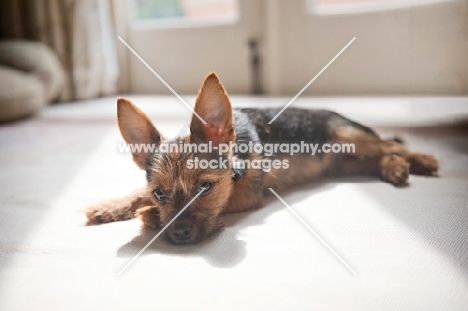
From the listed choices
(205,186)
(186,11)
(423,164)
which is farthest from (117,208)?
(186,11)

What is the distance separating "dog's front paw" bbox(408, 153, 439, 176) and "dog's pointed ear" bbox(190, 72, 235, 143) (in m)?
0.91

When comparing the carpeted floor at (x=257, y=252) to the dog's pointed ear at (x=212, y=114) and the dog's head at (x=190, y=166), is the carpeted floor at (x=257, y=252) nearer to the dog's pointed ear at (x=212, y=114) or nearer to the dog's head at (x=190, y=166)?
the dog's head at (x=190, y=166)

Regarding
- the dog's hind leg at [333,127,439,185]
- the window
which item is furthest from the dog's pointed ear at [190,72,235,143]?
the window

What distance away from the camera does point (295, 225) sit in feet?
4.16

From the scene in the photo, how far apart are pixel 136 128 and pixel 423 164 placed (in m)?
1.23

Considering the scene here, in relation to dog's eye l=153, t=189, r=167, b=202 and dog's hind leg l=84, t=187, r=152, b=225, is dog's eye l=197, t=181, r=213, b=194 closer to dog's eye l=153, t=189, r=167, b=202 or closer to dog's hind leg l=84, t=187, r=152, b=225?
dog's eye l=153, t=189, r=167, b=202

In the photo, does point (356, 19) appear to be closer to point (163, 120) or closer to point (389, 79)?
point (389, 79)

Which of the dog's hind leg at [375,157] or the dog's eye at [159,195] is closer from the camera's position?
the dog's eye at [159,195]

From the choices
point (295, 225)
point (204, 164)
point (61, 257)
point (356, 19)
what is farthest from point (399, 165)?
point (356, 19)

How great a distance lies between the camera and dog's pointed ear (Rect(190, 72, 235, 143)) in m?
1.21

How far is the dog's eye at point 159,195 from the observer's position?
1.23m

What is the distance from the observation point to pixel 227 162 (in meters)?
1.32

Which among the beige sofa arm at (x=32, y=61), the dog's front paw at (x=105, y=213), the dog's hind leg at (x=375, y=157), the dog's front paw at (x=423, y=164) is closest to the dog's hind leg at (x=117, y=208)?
the dog's front paw at (x=105, y=213)

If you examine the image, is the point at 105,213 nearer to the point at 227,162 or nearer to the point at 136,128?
the point at 136,128
